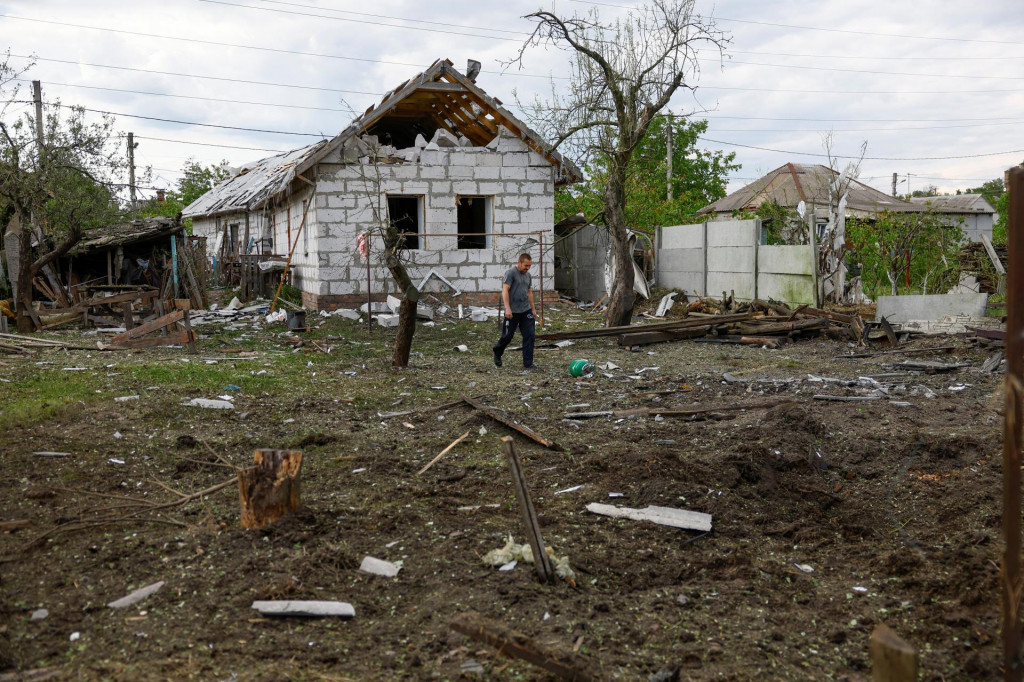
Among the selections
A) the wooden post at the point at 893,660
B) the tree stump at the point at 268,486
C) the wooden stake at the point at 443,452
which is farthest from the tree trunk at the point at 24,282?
the wooden post at the point at 893,660

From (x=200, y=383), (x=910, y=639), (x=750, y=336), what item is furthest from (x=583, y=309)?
(x=910, y=639)

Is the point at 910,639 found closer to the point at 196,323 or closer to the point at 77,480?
the point at 77,480

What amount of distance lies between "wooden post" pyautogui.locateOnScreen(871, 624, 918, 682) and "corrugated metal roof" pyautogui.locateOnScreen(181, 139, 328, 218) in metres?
15.8

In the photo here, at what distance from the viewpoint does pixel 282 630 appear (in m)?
3.83

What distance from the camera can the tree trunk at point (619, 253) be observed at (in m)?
15.1

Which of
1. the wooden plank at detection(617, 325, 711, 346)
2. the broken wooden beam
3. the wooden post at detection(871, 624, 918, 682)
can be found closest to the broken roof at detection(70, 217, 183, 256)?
the wooden plank at detection(617, 325, 711, 346)

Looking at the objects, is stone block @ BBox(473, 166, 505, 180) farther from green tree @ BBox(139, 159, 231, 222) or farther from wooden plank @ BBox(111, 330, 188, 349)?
green tree @ BBox(139, 159, 231, 222)

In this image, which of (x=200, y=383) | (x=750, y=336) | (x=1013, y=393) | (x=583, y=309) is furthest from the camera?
(x=583, y=309)

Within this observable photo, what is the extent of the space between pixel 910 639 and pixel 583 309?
15.6 m

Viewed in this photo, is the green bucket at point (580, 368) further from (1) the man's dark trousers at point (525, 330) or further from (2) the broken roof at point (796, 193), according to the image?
(2) the broken roof at point (796, 193)

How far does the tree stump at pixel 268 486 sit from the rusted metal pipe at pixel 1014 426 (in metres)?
3.76

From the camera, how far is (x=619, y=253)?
1532cm

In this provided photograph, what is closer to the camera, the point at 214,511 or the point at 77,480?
the point at 214,511

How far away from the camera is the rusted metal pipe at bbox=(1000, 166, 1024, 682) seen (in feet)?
8.41
